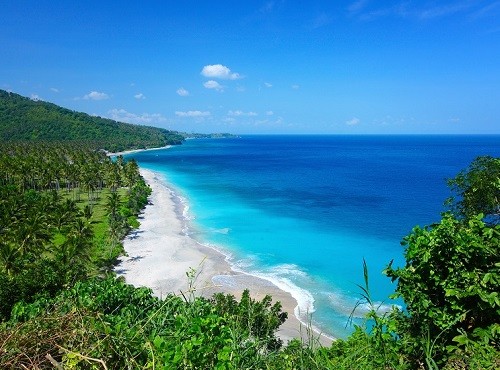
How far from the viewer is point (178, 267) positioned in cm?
4206

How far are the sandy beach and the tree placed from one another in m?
15.0

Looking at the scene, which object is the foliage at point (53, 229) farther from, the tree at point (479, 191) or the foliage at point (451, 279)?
the tree at point (479, 191)

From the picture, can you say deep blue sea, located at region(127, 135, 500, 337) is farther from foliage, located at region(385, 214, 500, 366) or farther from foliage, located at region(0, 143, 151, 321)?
foliage, located at region(385, 214, 500, 366)

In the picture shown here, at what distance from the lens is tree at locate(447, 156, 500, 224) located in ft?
50.6

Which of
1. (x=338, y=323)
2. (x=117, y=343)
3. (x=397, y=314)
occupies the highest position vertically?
(x=117, y=343)

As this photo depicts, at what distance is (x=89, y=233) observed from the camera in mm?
40531

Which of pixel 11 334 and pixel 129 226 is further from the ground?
pixel 11 334

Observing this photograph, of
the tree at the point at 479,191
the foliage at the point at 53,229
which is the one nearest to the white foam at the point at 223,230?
the foliage at the point at 53,229

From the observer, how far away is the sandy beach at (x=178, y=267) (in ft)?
113

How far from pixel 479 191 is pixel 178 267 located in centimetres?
3396

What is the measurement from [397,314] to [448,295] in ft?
6.70

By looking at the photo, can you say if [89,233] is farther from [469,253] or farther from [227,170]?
[227,170]

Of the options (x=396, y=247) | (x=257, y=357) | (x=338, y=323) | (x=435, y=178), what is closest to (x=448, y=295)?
(x=257, y=357)

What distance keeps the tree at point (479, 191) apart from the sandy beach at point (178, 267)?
15.0m
